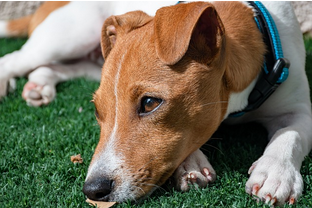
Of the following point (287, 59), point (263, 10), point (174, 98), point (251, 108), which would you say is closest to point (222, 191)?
point (174, 98)

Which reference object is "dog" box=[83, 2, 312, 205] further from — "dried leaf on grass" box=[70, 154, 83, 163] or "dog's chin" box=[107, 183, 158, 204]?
"dried leaf on grass" box=[70, 154, 83, 163]

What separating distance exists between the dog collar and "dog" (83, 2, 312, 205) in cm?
15

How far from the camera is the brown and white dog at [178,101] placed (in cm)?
257

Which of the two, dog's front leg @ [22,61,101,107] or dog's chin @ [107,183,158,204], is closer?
dog's chin @ [107,183,158,204]

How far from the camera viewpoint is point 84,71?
5098mm

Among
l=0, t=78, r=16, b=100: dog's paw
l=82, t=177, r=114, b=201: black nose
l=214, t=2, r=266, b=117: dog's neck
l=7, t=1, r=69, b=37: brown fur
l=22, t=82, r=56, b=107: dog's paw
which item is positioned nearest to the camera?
l=82, t=177, r=114, b=201: black nose

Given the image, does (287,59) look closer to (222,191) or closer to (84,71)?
(222,191)

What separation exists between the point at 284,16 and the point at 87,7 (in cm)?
215

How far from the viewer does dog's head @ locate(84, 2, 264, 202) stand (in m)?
2.55

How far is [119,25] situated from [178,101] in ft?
2.93

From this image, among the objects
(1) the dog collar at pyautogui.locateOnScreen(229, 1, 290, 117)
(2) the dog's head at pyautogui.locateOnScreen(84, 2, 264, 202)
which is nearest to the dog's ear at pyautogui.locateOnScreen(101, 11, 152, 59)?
(2) the dog's head at pyautogui.locateOnScreen(84, 2, 264, 202)

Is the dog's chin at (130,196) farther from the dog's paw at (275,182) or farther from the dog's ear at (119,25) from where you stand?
the dog's ear at (119,25)

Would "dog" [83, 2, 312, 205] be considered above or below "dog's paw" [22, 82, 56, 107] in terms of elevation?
above

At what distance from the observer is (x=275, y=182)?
2.58 meters
